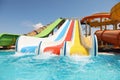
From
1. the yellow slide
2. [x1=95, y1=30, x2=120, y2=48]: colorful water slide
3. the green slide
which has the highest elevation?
the green slide

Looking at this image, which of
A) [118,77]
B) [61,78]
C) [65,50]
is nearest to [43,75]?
[61,78]

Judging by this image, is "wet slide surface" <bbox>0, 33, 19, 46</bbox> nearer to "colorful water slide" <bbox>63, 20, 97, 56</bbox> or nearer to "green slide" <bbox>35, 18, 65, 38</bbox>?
"green slide" <bbox>35, 18, 65, 38</bbox>

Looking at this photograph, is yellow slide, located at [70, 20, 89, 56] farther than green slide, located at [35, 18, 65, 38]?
No

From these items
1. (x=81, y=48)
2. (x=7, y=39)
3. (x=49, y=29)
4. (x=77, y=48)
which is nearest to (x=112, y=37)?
(x=81, y=48)

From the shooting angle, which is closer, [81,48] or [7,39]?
[81,48]

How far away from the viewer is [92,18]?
20328mm

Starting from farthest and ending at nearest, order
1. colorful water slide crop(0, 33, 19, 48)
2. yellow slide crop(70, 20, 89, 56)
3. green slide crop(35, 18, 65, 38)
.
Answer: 1. green slide crop(35, 18, 65, 38)
2. colorful water slide crop(0, 33, 19, 48)
3. yellow slide crop(70, 20, 89, 56)

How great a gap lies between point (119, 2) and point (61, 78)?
9941 millimetres

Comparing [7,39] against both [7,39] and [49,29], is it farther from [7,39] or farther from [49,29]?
[49,29]

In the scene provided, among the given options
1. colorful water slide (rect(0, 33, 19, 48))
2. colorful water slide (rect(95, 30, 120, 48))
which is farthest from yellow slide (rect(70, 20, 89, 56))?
colorful water slide (rect(0, 33, 19, 48))

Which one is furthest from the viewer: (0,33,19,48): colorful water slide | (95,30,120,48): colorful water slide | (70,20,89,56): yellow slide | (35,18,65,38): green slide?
(35,18,65,38): green slide

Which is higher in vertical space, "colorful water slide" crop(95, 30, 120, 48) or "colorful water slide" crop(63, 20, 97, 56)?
"colorful water slide" crop(95, 30, 120, 48)

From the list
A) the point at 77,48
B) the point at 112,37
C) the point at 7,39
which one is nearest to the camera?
the point at 77,48

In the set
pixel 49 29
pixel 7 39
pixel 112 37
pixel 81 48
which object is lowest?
pixel 81 48
